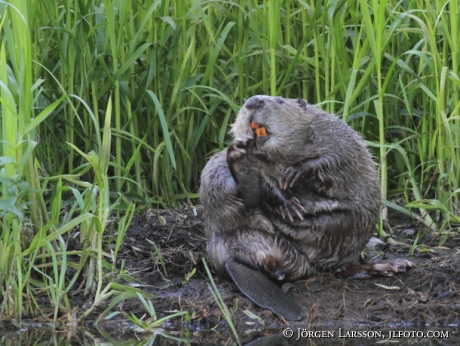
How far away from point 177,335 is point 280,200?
0.81 m

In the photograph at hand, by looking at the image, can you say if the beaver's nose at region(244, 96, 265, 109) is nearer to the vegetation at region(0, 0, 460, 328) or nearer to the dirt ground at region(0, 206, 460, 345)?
the vegetation at region(0, 0, 460, 328)

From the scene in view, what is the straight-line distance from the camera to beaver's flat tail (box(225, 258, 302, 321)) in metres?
3.56

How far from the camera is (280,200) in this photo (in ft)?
12.9

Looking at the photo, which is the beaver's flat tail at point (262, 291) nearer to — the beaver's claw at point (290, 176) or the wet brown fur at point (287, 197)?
the wet brown fur at point (287, 197)

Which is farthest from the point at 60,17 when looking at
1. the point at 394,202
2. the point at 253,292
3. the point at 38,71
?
the point at 394,202

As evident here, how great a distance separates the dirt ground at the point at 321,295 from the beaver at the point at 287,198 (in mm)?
104

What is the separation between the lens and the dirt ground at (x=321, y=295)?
141 inches

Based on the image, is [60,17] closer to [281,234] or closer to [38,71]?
[38,71]

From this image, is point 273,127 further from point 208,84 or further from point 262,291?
point 208,84

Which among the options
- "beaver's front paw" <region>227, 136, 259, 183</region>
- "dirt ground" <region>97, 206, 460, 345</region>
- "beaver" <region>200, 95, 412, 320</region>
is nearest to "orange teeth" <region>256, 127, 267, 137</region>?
"beaver" <region>200, 95, 412, 320</region>

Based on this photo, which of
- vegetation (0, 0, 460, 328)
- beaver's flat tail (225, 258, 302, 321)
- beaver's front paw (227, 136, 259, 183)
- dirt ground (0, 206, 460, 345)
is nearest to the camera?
dirt ground (0, 206, 460, 345)

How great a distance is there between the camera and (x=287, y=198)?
393cm

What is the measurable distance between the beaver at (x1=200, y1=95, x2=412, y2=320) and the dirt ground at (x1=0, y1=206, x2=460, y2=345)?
11cm

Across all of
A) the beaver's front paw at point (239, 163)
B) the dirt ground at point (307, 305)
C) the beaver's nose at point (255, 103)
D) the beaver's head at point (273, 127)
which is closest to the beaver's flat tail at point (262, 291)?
the dirt ground at point (307, 305)
